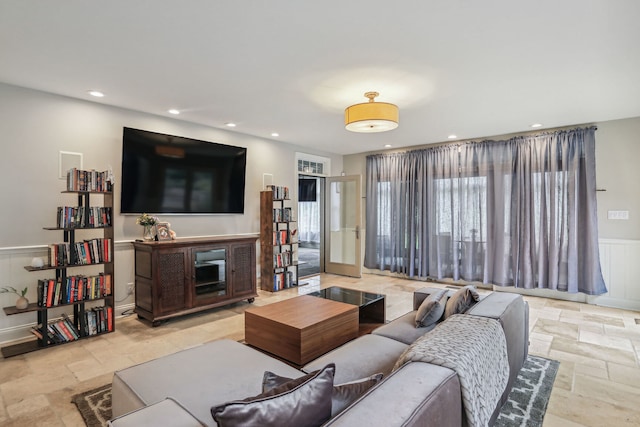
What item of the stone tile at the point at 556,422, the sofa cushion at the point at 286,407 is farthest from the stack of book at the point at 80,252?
the stone tile at the point at 556,422

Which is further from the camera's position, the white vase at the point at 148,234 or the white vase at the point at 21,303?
the white vase at the point at 148,234

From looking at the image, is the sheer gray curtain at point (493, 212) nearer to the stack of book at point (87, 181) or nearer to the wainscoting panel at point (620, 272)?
the wainscoting panel at point (620, 272)

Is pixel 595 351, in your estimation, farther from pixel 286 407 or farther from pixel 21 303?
pixel 21 303

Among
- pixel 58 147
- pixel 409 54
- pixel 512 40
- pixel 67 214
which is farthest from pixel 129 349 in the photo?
pixel 512 40

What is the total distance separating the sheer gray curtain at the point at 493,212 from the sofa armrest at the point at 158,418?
202 inches

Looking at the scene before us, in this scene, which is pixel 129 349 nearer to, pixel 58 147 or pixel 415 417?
pixel 58 147

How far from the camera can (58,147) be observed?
11.5 ft

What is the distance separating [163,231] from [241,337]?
1639 millimetres

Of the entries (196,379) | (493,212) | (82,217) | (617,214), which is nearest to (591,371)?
(617,214)

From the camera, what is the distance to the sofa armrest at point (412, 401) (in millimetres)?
947

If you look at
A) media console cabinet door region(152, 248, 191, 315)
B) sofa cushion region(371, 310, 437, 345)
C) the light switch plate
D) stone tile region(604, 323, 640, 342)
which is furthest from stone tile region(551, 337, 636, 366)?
media console cabinet door region(152, 248, 191, 315)

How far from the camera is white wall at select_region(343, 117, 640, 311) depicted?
4312 mm

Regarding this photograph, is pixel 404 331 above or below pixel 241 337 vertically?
above

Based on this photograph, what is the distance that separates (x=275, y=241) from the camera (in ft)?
17.7
